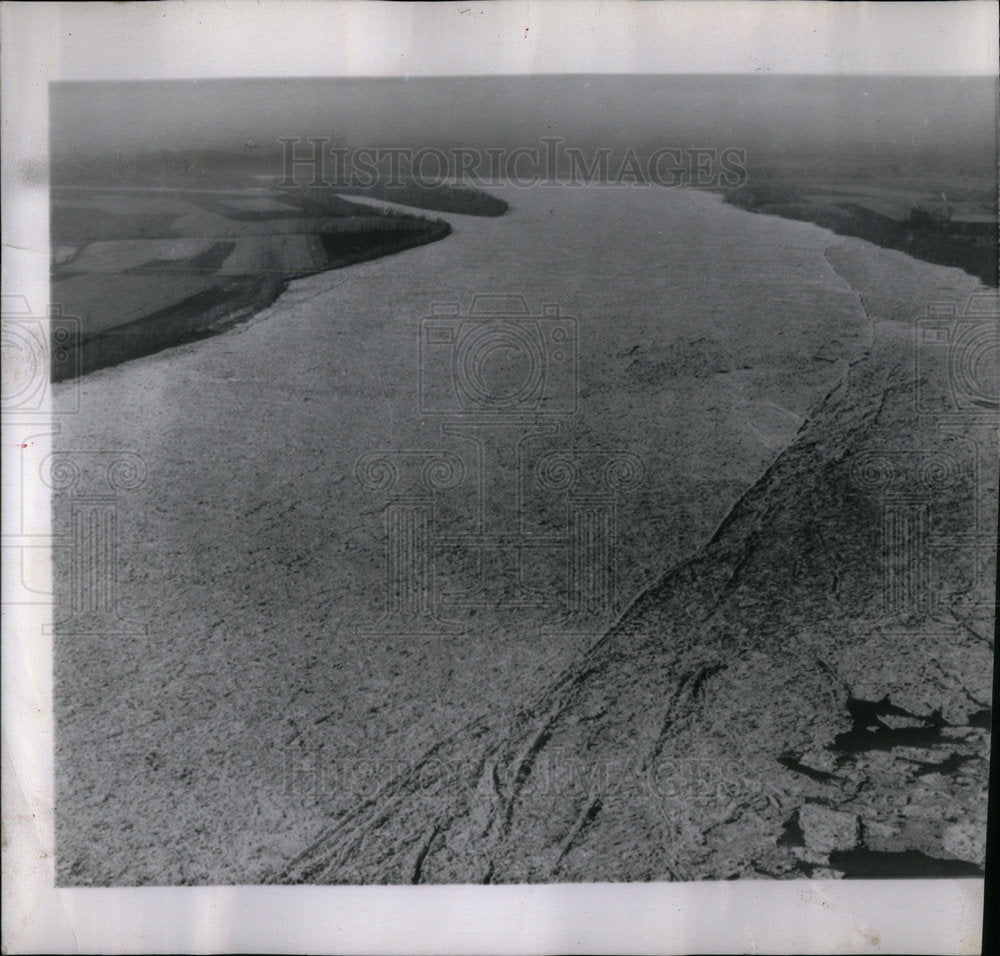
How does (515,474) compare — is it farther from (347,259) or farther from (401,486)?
(347,259)

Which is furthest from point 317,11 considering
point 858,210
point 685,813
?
point 685,813

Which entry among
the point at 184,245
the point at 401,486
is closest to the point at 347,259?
the point at 184,245

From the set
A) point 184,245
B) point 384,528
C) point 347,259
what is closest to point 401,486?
point 384,528

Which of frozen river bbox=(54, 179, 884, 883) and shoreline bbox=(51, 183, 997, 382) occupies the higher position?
shoreline bbox=(51, 183, 997, 382)

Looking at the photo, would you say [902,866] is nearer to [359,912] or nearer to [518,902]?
[518,902]

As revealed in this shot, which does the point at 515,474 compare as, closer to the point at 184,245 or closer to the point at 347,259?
the point at 347,259

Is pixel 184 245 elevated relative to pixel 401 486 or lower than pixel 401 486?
elevated

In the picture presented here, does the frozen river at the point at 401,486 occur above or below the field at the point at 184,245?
below

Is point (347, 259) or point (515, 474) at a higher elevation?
point (347, 259)

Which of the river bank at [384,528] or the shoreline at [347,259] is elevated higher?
the shoreline at [347,259]
